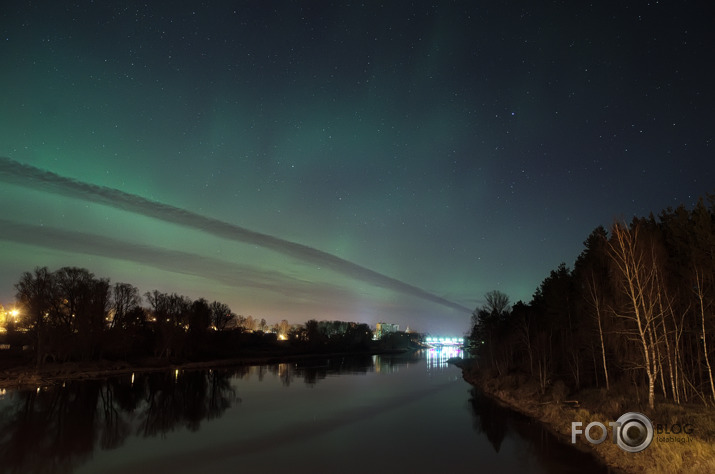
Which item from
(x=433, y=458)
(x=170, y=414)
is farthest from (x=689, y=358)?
(x=170, y=414)

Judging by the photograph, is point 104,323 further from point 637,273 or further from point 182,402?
point 637,273

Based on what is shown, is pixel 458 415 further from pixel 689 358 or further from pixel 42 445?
pixel 42 445

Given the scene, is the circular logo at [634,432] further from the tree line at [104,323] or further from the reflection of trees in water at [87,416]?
the tree line at [104,323]

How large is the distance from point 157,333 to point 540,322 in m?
77.7

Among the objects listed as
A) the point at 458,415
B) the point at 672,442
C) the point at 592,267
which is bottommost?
the point at 458,415

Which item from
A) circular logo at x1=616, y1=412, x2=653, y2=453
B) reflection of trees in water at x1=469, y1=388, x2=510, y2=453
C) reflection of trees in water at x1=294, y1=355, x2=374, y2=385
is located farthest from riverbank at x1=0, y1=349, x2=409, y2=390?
circular logo at x1=616, y1=412, x2=653, y2=453

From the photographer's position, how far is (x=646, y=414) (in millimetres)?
24562

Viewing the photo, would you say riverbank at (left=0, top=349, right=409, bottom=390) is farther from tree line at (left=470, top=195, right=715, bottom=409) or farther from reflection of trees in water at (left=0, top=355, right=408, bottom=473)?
tree line at (left=470, top=195, right=715, bottom=409)

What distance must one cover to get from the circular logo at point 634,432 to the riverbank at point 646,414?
0.35 m

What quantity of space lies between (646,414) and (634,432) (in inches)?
66.9

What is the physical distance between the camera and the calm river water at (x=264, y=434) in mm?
22797

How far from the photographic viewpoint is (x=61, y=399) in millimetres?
42688

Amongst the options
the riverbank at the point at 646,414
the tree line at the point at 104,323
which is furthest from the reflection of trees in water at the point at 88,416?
the riverbank at the point at 646,414

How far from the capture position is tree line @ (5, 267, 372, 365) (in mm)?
66188
